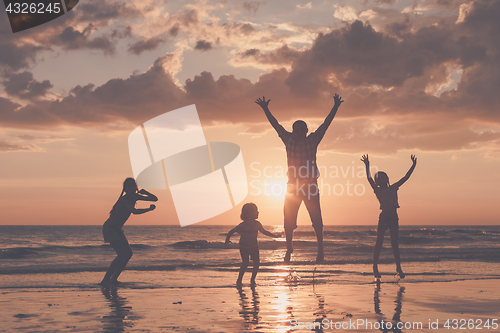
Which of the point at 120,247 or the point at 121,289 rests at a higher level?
the point at 120,247

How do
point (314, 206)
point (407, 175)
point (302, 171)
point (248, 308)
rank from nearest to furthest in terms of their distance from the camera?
point (302, 171)
point (314, 206)
point (248, 308)
point (407, 175)

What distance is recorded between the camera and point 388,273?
42.8 feet

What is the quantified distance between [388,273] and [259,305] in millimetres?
7394

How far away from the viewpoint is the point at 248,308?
6652 millimetres

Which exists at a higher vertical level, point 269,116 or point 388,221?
point 269,116

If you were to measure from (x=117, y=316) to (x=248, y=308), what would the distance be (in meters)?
1.92

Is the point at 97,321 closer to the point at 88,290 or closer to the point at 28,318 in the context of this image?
the point at 28,318

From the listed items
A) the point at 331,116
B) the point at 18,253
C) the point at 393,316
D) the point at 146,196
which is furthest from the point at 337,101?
the point at 18,253

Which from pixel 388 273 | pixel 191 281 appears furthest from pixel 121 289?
pixel 388 273

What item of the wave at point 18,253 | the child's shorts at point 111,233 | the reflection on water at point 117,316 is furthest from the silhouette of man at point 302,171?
the wave at point 18,253

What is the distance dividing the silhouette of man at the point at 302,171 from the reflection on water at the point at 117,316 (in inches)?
91.2

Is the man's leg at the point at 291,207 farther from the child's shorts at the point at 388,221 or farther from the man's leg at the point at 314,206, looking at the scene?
the child's shorts at the point at 388,221

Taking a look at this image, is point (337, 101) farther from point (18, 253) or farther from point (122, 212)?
point (18, 253)

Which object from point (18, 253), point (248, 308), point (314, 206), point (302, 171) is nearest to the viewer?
point (302, 171)
